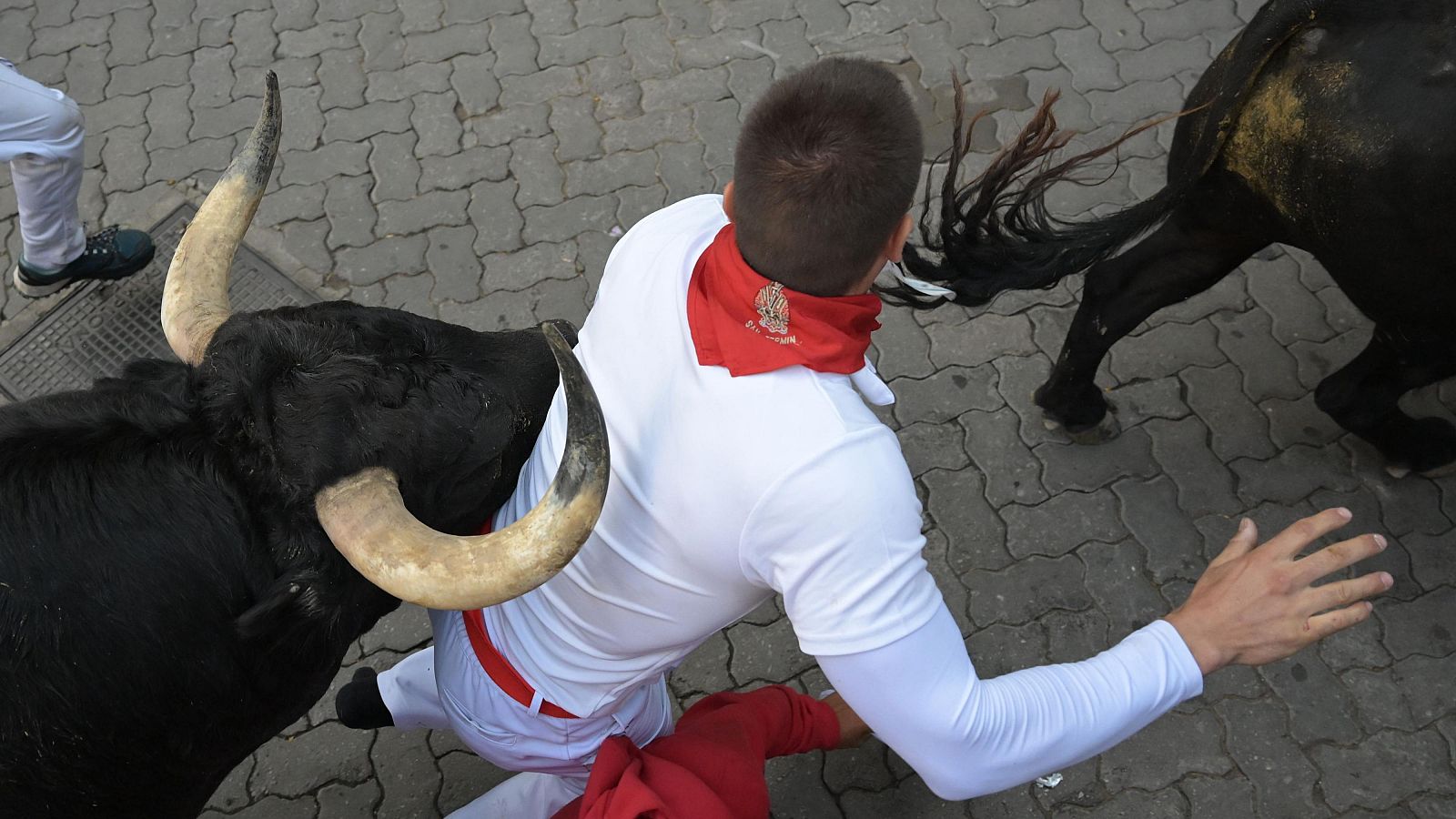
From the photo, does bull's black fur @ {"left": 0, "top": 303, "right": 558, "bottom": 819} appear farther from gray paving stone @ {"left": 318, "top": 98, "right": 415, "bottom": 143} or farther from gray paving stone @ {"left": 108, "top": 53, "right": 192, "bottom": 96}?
gray paving stone @ {"left": 108, "top": 53, "right": 192, "bottom": 96}

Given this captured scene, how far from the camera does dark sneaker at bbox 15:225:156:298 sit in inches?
165

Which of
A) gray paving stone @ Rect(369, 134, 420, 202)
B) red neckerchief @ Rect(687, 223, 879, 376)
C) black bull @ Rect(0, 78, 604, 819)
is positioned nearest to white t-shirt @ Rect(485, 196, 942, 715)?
red neckerchief @ Rect(687, 223, 879, 376)

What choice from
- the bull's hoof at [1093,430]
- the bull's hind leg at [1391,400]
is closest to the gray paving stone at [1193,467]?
the bull's hoof at [1093,430]

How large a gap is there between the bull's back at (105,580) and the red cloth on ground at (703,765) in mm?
783

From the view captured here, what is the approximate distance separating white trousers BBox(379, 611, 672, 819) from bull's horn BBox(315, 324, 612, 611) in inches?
21.7

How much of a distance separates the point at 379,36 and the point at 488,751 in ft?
13.2

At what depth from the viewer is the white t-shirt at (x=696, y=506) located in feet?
5.17

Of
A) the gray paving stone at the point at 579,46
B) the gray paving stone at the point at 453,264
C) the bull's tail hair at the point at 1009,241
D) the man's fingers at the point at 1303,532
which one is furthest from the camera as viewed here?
the gray paving stone at the point at 579,46

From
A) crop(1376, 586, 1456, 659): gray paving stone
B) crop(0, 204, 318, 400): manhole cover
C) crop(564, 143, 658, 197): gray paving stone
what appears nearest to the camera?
crop(1376, 586, 1456, 659): gray paving stone

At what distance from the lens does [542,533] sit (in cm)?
169

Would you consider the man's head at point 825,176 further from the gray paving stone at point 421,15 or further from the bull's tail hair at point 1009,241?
the gray paving stone at point 421,15

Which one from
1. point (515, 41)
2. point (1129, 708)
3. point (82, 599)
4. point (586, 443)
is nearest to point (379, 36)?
point (515, 41)

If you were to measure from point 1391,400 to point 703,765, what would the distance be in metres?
2.56

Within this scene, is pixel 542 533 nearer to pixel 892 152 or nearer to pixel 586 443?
pixel 586 443
